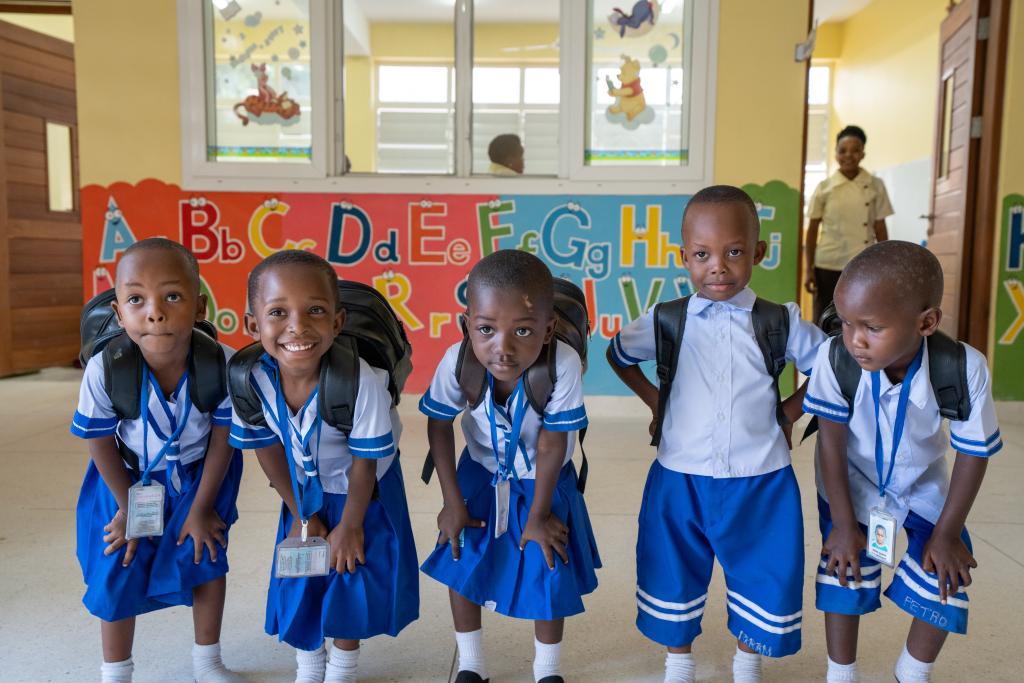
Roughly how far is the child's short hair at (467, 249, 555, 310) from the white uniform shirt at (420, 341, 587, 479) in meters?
0.14

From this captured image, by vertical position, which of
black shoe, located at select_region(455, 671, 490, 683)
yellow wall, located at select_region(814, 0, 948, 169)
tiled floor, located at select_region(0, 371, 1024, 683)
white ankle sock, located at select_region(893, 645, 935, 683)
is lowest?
tiled floor, located at select_region(0, 371, 1024, 683)

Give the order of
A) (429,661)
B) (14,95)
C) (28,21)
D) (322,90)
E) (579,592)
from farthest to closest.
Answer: (28,21) < (14,95) < (322,90) < (429,661) < (579,592)

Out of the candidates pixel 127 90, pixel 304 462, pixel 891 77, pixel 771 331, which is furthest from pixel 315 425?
pixel 891 77

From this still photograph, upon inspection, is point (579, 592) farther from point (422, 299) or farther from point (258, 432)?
point (422, 299)

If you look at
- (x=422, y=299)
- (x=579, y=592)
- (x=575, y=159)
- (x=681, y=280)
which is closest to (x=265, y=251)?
(x=422, y=299)

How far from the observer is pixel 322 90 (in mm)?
4238

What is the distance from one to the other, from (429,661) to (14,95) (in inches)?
210

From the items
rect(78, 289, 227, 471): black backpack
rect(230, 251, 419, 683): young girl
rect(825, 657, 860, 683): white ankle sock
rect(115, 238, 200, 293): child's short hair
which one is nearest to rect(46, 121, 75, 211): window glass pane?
rect(78, 289, 227, 471): black backpack

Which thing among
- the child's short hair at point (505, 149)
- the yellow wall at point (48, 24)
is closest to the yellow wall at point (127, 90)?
the child's short hair at point (505, 149)

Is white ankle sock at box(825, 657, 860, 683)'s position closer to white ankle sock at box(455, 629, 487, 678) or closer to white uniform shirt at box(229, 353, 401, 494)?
white ankle sock at box(455, 629, 487, 678)

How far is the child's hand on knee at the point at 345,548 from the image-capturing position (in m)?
1.56

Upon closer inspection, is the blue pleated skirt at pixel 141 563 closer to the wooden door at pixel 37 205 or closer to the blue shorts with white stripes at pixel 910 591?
the blue shorts with white stripes at pixel 910 591

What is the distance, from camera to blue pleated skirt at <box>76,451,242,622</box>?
156cm

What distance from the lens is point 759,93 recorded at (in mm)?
4219
